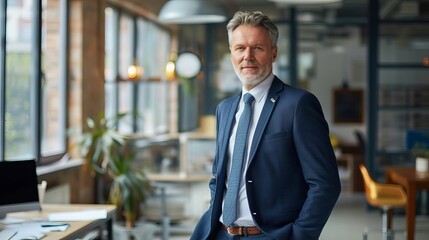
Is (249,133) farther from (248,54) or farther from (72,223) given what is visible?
(72,223)

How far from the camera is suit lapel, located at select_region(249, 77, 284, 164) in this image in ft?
8.43

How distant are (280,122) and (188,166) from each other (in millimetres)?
4766

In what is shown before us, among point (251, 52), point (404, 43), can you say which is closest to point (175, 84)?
point (404, 43)

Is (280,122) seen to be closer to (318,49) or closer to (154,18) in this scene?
(154,18)

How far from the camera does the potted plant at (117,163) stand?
6.39m

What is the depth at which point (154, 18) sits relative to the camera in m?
10.1

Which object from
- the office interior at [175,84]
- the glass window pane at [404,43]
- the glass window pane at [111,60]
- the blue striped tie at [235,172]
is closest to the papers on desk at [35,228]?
the blue striped tie at [235,172]

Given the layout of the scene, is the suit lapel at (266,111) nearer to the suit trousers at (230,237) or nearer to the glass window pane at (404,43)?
the suit trousers at (230,237)

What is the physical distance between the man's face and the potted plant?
12.8 feet

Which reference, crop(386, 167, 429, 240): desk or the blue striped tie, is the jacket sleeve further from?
crop(386, 167, 429, 240): desk

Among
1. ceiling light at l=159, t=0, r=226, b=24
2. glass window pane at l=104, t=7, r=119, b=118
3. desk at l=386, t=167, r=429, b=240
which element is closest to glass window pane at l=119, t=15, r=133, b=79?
glass window pane at l=104, t=7, r=119, b=118

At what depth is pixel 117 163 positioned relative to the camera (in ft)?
21.2

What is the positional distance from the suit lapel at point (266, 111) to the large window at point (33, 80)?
3241 millimetres

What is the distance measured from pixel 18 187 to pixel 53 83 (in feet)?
9.38
